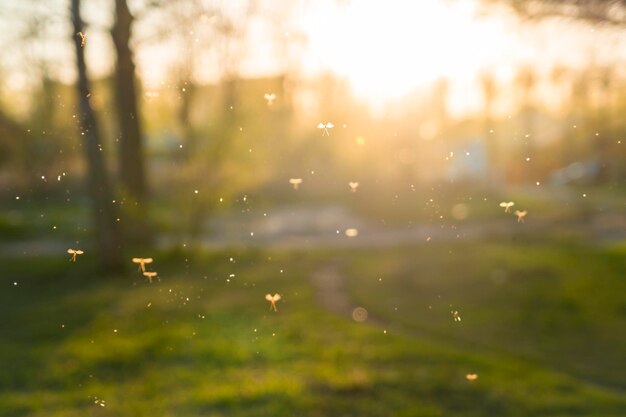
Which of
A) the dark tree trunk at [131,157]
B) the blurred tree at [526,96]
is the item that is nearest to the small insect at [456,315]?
the dark tree trunk at [131,157]

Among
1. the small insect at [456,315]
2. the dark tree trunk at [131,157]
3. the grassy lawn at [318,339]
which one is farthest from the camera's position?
the dark tree trunk at [131,157]

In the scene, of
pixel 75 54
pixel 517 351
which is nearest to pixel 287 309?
pixel 517 351

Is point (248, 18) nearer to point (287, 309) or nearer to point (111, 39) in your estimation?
point (111, 39)

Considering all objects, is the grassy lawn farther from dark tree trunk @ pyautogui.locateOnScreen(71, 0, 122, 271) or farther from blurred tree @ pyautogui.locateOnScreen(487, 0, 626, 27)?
blurred tree @ pyautogui.locateOnScreen(487, 0, 626, 27)

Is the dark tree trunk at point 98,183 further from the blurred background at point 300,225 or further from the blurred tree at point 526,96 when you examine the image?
the blurred tree at point 526,96

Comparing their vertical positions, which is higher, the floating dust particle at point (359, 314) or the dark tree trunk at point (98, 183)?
the dark tree trunk at point (98, 183)

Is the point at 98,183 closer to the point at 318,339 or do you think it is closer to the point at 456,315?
the point at 318,339
